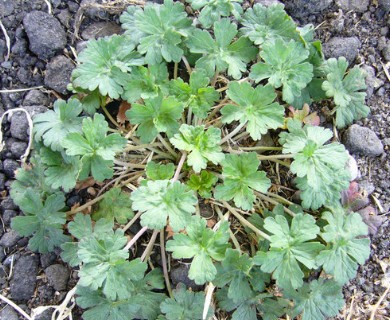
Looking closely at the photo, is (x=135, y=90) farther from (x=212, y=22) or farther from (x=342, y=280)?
(x=342, y=280)

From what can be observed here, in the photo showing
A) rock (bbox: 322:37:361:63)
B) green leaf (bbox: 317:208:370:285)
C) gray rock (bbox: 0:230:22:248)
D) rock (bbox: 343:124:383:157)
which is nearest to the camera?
green leaf (bbox: 317:208:370:285)

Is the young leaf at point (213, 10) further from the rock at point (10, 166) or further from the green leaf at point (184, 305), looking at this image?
the green leaf at point (184, 305)

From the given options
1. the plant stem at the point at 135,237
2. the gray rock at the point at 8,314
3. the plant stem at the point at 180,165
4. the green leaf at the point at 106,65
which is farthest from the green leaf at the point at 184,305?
the green leaf at the point at 106,65

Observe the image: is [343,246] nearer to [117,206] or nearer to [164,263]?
[164,263]

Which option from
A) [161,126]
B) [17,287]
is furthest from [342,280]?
[17,287]

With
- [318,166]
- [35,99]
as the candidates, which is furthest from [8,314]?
[318,166]

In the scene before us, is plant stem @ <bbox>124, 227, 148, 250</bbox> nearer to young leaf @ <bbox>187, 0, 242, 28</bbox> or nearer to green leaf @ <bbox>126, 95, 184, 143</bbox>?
green leaf @ <bbox>126, 95, 184, 143</bbox>

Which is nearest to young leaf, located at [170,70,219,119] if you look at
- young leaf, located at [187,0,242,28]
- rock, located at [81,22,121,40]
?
young leaf, located at [187,0,242,28]
